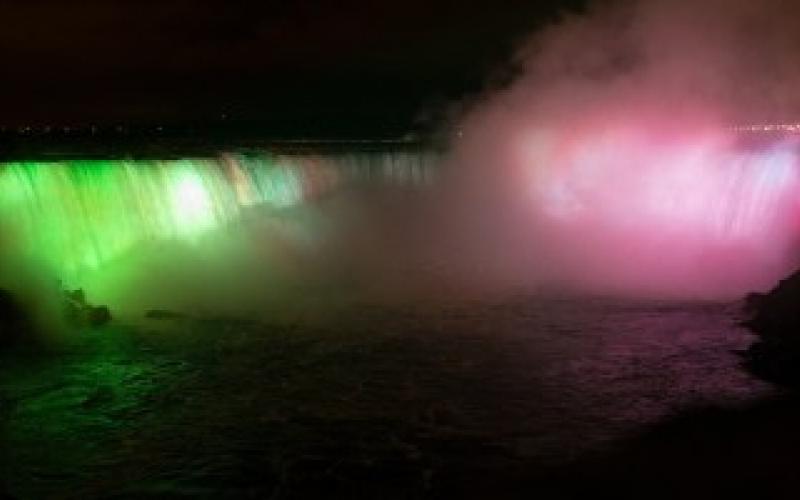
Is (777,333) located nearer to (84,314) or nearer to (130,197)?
(84,314)

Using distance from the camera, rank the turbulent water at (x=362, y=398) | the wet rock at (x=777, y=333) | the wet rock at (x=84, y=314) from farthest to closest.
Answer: the wet rock at (x=84, y=314), the wet rock at (x=777, y=333), the turbulent water at (x=362, y=398)

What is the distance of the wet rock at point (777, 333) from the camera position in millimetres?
13241

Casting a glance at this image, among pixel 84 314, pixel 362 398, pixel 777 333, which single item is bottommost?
pixel 362 398

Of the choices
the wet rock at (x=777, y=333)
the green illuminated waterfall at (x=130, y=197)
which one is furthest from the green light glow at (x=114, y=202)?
the wet rock at (x=777, y=333)

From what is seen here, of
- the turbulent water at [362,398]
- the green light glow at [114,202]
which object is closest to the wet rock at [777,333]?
the turbulent water at [362,398]

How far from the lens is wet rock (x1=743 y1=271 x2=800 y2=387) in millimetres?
13241

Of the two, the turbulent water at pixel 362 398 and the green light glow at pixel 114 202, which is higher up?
the green light glow at pixel 114 202

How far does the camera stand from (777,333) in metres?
14.7

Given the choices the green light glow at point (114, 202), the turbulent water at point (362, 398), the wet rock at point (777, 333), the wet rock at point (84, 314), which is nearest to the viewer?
the turbulent water at point (362, 398)

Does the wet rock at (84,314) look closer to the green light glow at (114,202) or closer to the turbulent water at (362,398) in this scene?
the turbulent water at (362,398)

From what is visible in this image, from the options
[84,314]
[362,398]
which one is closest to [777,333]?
[362,398]

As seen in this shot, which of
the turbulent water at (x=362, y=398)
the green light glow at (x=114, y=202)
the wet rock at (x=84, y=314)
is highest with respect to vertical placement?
the green light glow at (x=114, y=202)

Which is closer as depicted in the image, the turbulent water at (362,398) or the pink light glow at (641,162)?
the turbulent water at (362,398)

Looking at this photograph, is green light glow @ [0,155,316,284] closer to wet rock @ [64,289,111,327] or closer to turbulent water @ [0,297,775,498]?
wet rock @ [64,289,111,327]
